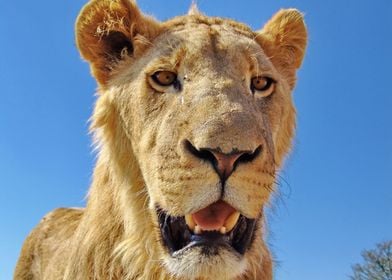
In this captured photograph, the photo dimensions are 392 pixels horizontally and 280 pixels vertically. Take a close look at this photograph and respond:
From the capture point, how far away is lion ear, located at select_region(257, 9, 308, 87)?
18.9ft

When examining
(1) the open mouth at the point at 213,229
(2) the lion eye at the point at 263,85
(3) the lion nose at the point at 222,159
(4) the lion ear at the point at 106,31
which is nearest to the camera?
(3) the lion nose at the point at 222,159

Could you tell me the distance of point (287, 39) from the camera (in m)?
5.91

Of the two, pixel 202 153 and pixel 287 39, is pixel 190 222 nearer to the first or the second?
pixel 202 153

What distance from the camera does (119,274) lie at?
4547mm

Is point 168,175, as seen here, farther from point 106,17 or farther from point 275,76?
point 106,17

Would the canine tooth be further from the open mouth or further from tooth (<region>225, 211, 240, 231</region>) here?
tooth (<region>225, 211, 240, 231</region>)

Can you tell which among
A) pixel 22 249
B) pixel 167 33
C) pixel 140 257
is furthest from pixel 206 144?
pixel 22 249

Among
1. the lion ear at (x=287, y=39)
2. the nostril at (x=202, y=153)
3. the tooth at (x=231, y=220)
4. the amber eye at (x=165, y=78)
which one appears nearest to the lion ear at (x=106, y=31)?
the amber eye at (x=165, y=78)

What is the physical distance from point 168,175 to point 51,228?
3476mm

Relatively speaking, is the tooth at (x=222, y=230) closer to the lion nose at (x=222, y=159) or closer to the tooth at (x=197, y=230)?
the tooth at (x=197, y=230)

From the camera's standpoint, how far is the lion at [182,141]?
3.77 meters

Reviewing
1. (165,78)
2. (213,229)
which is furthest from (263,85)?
(213,229)

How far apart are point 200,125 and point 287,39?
93.5 inches

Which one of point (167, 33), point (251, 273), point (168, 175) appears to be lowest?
point (251, 273)
